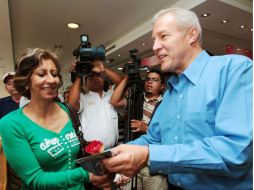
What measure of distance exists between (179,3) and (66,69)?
513cm

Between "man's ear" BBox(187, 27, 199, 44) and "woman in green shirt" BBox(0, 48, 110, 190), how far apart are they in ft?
2.10

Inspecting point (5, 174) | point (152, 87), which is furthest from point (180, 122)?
point (152, 87)

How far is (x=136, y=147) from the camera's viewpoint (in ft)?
2.65

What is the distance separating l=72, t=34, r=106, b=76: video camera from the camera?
7.01 feet

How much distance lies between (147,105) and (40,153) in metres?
1.41

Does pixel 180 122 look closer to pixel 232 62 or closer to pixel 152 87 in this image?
pixel 232 62

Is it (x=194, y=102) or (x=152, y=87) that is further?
(x=152, y=87)

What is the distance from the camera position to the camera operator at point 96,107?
218 centimetres

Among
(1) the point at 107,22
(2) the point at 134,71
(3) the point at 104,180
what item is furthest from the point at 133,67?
(1) the point at 107,22

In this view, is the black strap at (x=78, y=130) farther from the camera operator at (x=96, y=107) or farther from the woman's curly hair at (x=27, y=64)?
the camera operator at (x=96, y=107)

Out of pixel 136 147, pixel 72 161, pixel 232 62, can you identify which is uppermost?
pixel 232 62

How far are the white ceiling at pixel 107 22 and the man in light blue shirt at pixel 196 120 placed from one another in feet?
7.22

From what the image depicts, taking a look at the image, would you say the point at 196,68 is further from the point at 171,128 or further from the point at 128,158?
the point at 128,158

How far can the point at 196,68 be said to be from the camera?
101 cm
